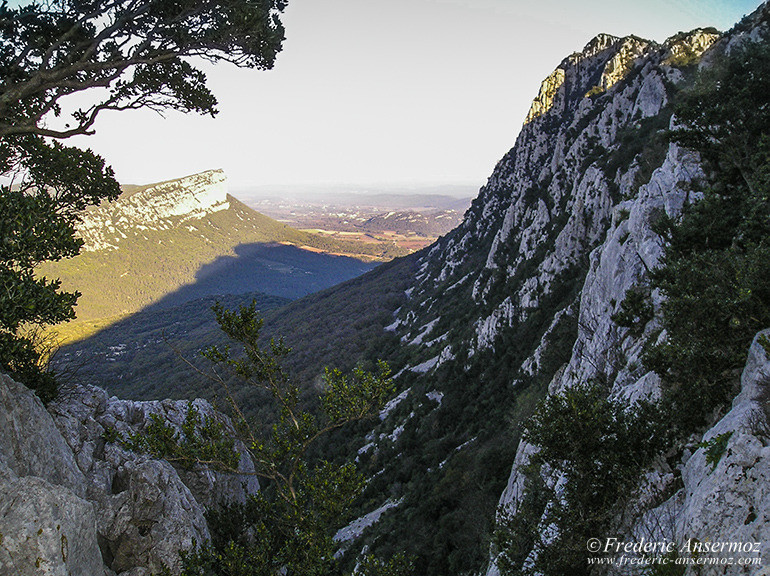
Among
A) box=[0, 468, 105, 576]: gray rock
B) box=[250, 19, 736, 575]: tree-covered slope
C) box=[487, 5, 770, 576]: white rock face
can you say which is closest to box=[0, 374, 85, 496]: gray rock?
box=[0, 468, 105, 576]: gray rock

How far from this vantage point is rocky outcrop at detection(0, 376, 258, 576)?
6.71 metres

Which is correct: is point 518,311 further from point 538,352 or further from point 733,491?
point 733,491

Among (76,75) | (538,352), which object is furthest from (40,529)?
(538,352)

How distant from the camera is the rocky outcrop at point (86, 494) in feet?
22.0

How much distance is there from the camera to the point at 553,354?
31.1m

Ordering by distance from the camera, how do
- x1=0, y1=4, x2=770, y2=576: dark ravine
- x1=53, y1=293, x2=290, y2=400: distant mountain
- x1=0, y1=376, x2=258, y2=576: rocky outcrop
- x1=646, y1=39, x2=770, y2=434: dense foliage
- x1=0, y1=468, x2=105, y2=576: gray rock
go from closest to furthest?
x1=0, y1=468, x2=105, y2=576: gray rock → x1=0, y1=376, x2=258, y2=576: rocky outcrop → x1=0, y1=4, x2=770, y2=576: dark ravine → x1=646, y1=39, x2=770, y2=434: dense foliage → x1=53, y1=293, x2=290, y2=400: distant mountain

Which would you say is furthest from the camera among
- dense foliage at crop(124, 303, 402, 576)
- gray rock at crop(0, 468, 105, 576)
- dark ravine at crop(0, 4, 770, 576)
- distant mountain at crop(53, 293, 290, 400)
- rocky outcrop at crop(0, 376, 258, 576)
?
distant mountain at crop(53, 293, 290, 400)

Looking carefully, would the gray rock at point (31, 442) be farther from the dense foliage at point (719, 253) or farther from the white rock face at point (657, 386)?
the dense foliage at point (719, 253)

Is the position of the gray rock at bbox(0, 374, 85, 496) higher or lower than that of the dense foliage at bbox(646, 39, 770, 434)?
lower

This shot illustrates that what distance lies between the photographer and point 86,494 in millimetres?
11320

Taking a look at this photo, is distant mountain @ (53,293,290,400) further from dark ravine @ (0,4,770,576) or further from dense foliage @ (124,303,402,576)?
dense foliage @ (124,303,402,576)

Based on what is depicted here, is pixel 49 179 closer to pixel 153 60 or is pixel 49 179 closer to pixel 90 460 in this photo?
pixel 153 60

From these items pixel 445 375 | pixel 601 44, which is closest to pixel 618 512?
pixel 445 375

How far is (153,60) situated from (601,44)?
101 metres
